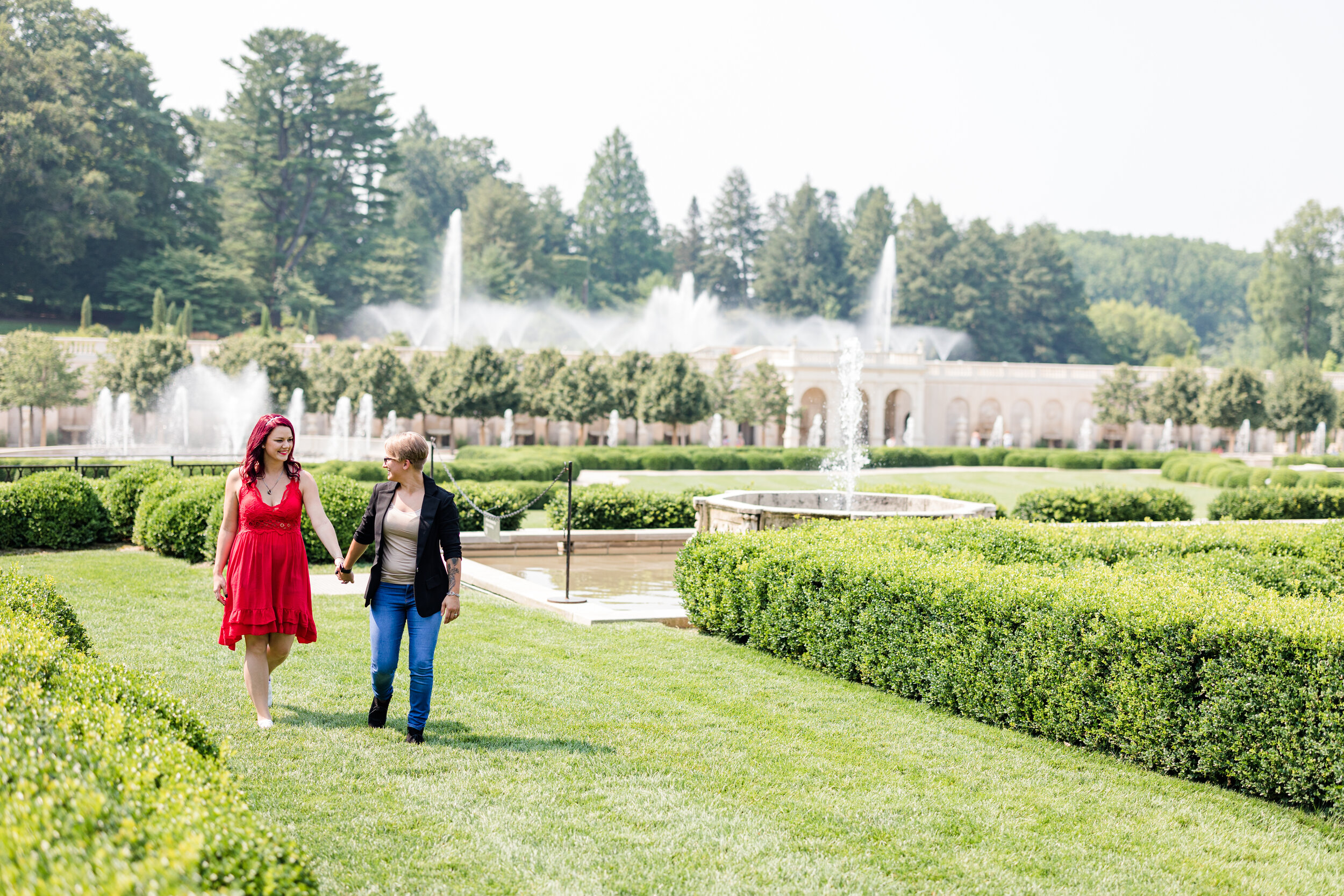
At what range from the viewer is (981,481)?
3359 cm

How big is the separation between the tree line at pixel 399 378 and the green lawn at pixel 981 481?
31.1 feet

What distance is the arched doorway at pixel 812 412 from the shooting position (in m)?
57.7

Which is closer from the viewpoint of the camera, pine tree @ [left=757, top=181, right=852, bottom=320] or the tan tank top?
the tan tank top

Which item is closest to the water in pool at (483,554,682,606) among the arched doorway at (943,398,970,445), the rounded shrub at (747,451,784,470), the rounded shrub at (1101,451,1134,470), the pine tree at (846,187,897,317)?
the rounded shrub at (747,451,784,470)

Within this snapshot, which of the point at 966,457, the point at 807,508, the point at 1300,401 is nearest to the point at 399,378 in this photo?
the point at 966,457

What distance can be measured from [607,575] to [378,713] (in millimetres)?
7868

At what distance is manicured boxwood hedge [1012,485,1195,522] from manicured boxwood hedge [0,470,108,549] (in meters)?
13.7

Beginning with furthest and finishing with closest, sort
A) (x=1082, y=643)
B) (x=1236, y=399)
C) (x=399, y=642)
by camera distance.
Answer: (x=1236, y=399) < (x=1082, y=643) < (x=399, y=642)

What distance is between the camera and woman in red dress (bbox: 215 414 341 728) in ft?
19.7

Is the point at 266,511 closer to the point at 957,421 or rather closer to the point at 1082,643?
the point at 1082,643

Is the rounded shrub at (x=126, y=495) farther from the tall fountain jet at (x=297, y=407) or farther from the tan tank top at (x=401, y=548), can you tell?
the tall fountain jet at (x=297, y=407)

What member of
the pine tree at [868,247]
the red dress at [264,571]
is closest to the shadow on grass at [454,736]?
the red dress at [264,571]

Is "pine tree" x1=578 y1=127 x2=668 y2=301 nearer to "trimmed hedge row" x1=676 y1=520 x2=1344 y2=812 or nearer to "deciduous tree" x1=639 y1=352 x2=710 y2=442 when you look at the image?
"deciduous tree" x1=639 y1=352 x2=710 y2=442

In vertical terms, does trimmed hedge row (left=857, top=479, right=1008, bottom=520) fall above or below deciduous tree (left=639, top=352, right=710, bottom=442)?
below
